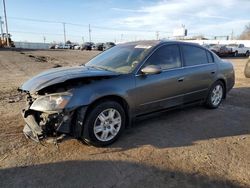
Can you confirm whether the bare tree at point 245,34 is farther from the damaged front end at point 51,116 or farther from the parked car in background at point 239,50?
the damaged front end at point 51,116

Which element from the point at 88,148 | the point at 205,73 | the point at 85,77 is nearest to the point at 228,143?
the point at 205,73

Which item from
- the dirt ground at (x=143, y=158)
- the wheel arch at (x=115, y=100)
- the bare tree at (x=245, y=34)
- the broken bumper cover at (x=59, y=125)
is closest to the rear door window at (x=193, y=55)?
the dirt ground at (x=143, y=158)

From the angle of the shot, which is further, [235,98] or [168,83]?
[235,98]

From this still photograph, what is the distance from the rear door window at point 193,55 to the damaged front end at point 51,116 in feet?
9.28

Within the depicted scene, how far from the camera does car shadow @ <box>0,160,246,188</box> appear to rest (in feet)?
10.2

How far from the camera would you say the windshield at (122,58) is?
463cm

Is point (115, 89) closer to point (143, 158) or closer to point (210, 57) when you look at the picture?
point (143, 158)

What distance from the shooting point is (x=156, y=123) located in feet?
17.0

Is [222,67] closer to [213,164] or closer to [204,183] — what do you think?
[213,164]

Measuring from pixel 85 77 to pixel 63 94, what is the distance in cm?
44

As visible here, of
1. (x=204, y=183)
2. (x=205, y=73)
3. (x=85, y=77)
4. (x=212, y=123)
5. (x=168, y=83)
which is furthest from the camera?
(x=205, y=73)

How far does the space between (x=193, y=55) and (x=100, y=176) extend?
11.8 ft

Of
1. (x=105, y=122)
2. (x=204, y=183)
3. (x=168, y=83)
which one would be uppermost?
(x=168, y=83)

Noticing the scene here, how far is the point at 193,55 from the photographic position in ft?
18.8
